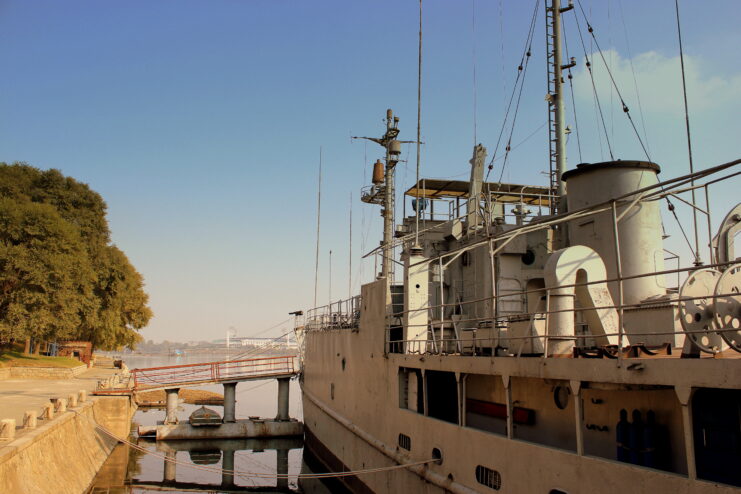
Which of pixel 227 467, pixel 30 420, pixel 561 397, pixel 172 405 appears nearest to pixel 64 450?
pixel 30 420

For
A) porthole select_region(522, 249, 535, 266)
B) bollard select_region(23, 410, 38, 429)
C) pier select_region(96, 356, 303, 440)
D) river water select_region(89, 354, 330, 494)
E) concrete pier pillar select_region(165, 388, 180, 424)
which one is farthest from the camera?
concrete pier pillar select_region(165, 388, 180, 424)

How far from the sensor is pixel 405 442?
12.4 metres

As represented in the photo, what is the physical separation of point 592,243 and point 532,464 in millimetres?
4907

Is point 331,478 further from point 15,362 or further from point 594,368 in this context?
point 15,362

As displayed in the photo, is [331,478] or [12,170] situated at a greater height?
[12,170]

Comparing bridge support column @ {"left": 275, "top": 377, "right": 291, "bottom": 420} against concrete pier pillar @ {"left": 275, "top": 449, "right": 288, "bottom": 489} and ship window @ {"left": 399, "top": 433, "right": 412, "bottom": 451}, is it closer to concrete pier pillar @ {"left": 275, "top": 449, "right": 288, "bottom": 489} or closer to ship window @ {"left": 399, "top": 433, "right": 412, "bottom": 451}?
concrete pier pillar @ {"left": 275, "top": 449, "right": 288, "bottom": 489}

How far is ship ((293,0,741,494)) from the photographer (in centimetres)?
625

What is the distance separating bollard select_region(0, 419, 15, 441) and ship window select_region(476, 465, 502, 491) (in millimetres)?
9576

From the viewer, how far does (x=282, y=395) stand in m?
26.3

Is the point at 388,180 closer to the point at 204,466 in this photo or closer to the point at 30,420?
the point at 204,466

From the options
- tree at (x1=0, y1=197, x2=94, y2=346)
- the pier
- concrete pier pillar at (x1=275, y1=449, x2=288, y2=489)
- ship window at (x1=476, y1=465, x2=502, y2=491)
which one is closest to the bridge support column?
Answer: the pier

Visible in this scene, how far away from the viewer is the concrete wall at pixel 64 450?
11078mm

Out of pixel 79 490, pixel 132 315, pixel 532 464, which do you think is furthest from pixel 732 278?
pixel 132 315

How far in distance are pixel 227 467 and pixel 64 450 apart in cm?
711
